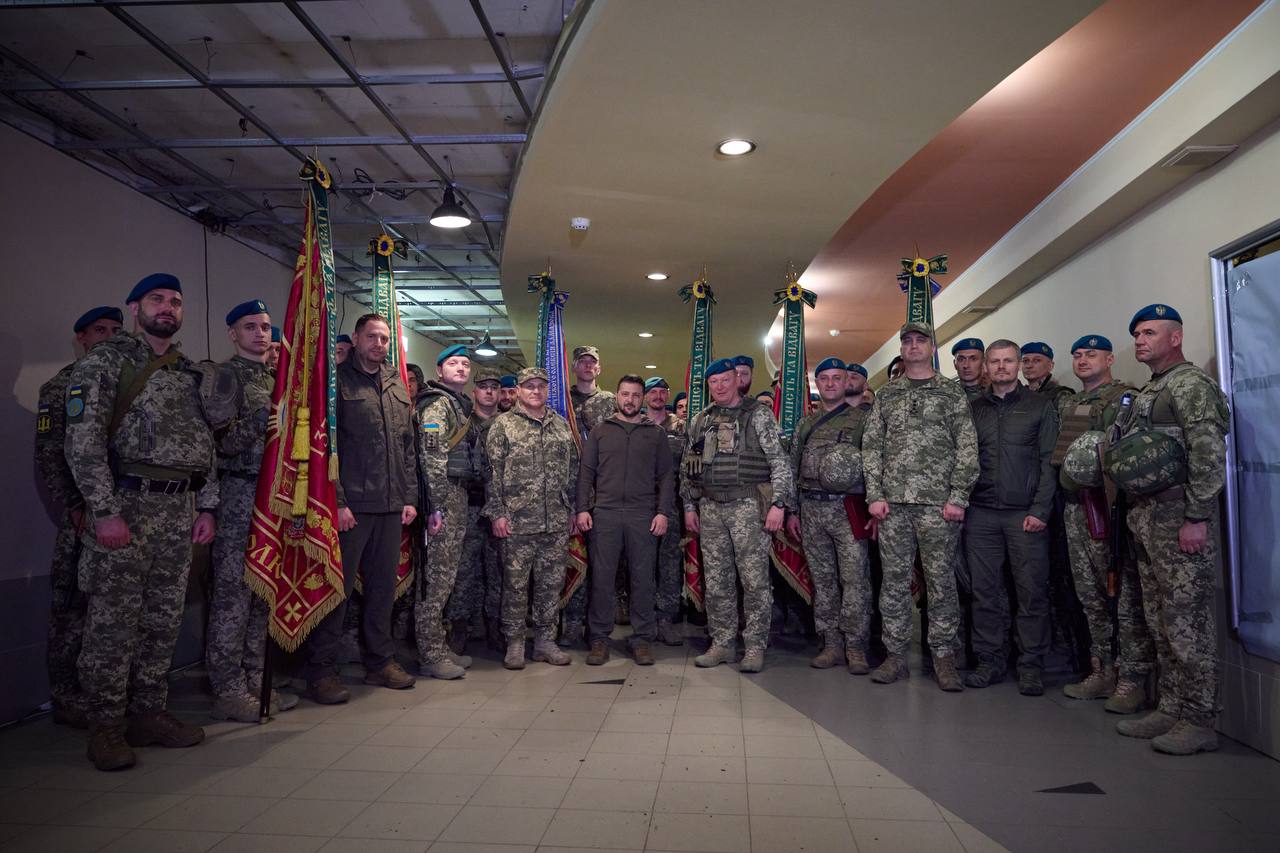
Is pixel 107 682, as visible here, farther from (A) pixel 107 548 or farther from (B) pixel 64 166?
(B) pixel 64 166

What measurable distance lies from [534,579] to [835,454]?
2.04 m

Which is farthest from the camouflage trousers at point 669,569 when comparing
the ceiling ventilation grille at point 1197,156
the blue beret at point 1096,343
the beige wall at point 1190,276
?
the ceiling ventilation grille at point 1197,156

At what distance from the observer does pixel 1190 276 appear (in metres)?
3.88

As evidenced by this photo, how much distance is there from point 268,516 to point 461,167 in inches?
155

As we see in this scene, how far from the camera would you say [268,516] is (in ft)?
11.5

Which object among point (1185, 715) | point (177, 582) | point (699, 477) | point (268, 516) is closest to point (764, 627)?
point (699, 477)

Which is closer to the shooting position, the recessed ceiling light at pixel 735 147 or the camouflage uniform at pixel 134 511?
the camouflage uniform at pixel 134 511

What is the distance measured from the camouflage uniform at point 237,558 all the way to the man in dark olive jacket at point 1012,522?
383cm

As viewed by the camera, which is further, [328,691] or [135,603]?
[328,691]

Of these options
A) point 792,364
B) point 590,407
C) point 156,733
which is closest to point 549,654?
point 590,407

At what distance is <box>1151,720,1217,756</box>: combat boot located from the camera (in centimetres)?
317

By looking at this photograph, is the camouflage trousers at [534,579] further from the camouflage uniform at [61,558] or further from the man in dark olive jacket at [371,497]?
the camouflage uniform at [61,558]

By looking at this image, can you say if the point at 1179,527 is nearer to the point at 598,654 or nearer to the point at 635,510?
the point at 635,510

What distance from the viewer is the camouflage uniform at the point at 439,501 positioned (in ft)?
14.4
